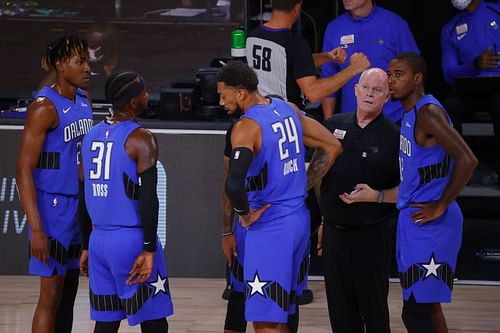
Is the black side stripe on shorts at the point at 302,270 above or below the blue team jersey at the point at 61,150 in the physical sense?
below

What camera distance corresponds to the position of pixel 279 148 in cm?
548

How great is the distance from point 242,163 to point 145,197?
491 mm

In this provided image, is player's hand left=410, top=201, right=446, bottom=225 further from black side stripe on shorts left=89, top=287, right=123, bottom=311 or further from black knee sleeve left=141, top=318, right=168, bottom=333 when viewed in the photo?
black side stripe on shorts left=89, top=287, right=123, bottom=311

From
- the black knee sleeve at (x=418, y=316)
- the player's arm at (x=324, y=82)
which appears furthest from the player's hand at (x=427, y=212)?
the player's arm at (x=324, y=82)

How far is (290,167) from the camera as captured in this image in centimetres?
554

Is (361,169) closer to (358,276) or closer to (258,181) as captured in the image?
(358,276)

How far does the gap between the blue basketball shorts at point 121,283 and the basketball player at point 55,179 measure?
598 millimetres

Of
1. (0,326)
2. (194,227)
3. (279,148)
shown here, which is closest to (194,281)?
(194,227)

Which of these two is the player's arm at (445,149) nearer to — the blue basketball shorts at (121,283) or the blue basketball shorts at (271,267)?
the blue basketball shorts at (271,267)

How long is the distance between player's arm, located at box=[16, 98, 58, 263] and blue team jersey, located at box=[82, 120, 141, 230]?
24.7 inches

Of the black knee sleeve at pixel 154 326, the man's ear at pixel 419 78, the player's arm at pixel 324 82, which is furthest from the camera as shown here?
the player's arm at pixel 324 82

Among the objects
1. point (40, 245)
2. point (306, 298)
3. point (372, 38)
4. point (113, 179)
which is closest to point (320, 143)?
point (113, 179)

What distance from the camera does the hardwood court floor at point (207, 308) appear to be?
7.33m

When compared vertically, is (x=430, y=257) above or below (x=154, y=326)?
above
